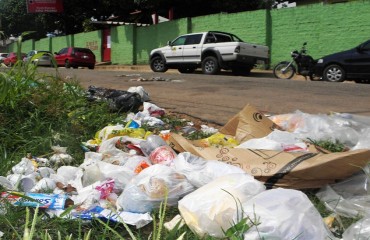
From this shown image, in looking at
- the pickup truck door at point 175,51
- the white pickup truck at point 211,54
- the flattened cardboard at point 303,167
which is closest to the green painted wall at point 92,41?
the white pickup truck at point 211,54

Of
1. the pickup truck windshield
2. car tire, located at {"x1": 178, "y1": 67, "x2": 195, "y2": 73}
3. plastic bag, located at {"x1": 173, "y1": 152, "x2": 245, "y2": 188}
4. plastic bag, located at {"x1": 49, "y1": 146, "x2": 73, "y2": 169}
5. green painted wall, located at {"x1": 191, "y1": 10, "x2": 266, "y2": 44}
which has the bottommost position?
plastic bag, located at {"x1": 49, "y1": 146, "x2": 73, "y2": 169}

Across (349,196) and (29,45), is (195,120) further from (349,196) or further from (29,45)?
(29,45)

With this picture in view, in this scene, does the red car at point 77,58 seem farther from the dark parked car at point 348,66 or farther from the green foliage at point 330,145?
the green foliage at point 330,145

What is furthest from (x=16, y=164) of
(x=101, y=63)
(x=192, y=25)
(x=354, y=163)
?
(x=101, y=63)

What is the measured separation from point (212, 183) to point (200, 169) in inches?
15.9

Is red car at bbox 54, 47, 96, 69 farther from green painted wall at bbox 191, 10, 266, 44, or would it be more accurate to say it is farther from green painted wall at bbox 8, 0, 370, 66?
green painted wall at bbox 191, 10, 266, 44

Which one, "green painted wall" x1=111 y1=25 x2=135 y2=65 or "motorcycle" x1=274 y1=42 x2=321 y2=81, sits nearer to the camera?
"motorcycle" x1=274 y1=42 x2=321 y2=81

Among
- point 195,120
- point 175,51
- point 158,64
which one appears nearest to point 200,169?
point 195,120

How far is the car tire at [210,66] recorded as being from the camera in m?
15.1

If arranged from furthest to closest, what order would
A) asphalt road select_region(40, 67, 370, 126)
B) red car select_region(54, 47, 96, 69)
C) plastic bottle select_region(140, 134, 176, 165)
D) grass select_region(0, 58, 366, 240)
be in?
red car select_region(54, 47, 96, 69) < asphalt road select_region(40, 67, 370, 126) < grass select_region(0, 58, 366, 240) < plastic bottle select_region(140, 134, 176, 165)

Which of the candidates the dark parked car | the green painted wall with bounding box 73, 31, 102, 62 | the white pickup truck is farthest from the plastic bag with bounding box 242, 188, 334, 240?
the green painted wall with bounding box 73, 31, 102, 62

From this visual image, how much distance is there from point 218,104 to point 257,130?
8.34 feet

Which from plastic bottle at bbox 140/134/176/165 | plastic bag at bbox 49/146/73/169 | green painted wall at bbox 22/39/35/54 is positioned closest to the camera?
plastic bottle at bbox 140/134/176/165

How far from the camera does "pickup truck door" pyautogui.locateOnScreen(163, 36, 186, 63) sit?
54.8ft
